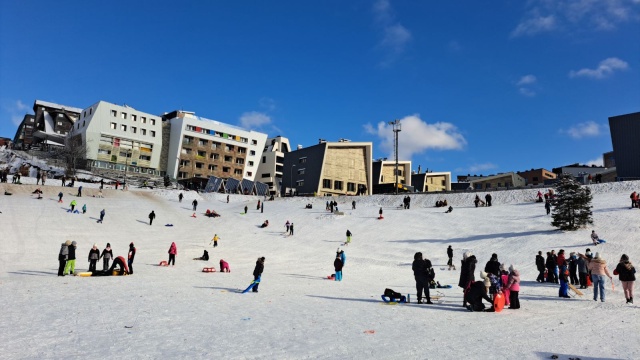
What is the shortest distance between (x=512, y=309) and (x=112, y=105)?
3380 inches

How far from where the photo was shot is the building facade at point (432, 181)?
92.3 metres

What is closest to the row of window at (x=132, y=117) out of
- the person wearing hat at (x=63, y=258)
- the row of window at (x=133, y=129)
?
the row of window at (x=133, y=129)

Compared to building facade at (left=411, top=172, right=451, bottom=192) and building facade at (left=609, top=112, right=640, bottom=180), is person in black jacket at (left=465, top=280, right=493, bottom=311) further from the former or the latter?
building facade at (left=411, top=172, right=451, bottom=192)

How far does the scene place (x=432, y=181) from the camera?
94.1 metres

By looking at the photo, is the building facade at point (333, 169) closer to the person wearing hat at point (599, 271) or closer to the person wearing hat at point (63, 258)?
the person wearing hat at point (63, 258)

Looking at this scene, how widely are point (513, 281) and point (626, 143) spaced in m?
51.0

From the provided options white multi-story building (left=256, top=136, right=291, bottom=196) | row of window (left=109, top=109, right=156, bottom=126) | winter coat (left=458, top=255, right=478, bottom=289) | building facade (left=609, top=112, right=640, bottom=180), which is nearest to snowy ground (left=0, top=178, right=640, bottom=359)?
winter coat (left=458, top=255, right=478, bottom=289)

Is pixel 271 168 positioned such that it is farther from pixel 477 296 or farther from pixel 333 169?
pixel 477 296

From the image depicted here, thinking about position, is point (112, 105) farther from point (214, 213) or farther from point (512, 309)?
point (512, 309)

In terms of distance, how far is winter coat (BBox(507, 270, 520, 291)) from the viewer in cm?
1136

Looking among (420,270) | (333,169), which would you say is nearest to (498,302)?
(420,270)

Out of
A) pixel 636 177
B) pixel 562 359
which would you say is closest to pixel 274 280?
pixel 562 359

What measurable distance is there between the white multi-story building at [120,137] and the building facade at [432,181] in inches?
2173

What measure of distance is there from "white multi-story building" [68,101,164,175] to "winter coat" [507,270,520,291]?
258 ft
